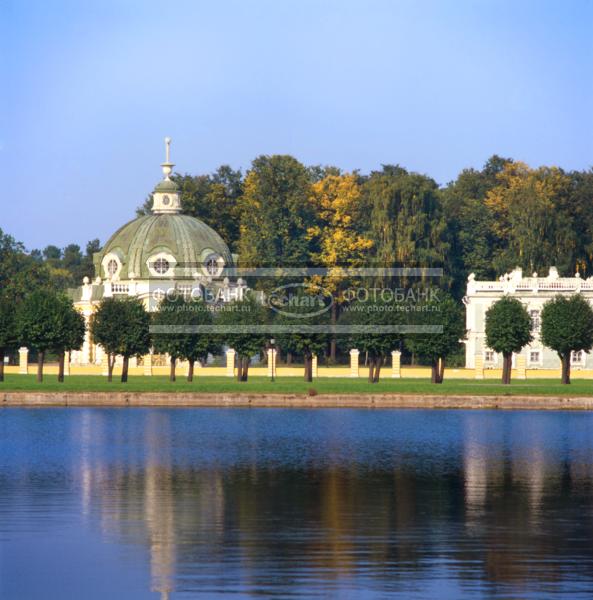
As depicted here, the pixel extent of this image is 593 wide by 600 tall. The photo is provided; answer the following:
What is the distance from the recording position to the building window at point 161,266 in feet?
406

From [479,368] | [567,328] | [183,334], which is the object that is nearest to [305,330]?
[183,334]

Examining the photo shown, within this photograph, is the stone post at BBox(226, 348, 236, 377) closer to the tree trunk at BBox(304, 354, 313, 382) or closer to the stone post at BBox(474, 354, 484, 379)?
the tree trunk at BBox(304, 354, 313, 382)

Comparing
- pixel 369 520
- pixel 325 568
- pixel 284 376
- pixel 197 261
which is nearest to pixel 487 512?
pixel 369 520

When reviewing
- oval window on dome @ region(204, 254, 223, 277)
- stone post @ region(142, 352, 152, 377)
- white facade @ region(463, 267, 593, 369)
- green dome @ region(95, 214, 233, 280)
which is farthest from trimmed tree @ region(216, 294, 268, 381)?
oval window on dome @ region(204, 254, 223, 277)

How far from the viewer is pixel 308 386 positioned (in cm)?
8356

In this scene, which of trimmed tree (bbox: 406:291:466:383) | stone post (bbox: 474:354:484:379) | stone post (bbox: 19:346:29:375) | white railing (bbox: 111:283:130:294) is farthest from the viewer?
white railing (bbox: 111:283:130:294)

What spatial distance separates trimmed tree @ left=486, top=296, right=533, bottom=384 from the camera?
302ft

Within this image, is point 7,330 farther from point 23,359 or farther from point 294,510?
point 294,510

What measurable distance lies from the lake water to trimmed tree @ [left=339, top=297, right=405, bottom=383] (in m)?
28.7

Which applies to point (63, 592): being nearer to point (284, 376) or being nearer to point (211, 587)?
point (211, 587)

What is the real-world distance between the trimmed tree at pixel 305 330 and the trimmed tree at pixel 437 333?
5.64 meters

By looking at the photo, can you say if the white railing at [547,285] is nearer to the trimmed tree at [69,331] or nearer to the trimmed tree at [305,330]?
the trimmed tree at [305,330]

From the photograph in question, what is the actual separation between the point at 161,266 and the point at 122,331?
30.8 metres

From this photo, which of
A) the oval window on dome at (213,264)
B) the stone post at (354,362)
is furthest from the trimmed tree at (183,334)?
the oval window on dome at (213,264)
